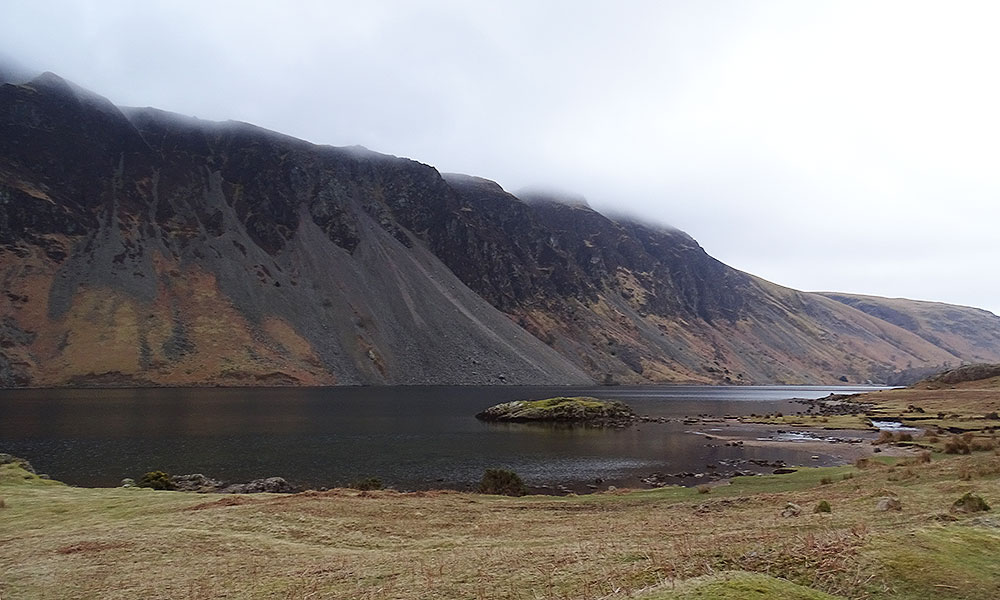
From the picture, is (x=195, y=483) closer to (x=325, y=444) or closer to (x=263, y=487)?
(x=263, y=487)

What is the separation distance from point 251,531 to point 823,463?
172 ft

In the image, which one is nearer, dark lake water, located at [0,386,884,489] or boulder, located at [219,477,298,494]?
boulder, located at [219,477,298,494]

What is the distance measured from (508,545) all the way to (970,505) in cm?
1337

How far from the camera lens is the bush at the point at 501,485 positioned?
137 ft

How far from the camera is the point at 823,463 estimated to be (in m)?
56.0

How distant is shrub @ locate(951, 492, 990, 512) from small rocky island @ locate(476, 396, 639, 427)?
82950 millimetres

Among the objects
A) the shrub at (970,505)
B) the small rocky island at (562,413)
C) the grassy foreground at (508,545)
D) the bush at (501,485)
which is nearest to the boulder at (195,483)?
the grassy foreground at (508,545)

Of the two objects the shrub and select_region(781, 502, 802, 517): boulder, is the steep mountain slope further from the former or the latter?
the shrub

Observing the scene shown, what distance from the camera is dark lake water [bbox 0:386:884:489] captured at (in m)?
51.8

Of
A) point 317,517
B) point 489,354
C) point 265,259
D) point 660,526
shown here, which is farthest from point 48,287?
point 660,526

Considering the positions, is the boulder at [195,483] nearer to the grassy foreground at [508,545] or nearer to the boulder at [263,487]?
the boulder at [263,487]

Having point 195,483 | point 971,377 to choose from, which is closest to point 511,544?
point 195,483

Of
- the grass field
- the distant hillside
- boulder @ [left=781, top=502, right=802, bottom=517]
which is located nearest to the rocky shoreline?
the grass field

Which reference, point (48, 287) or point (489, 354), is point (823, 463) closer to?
point (489, 354)
